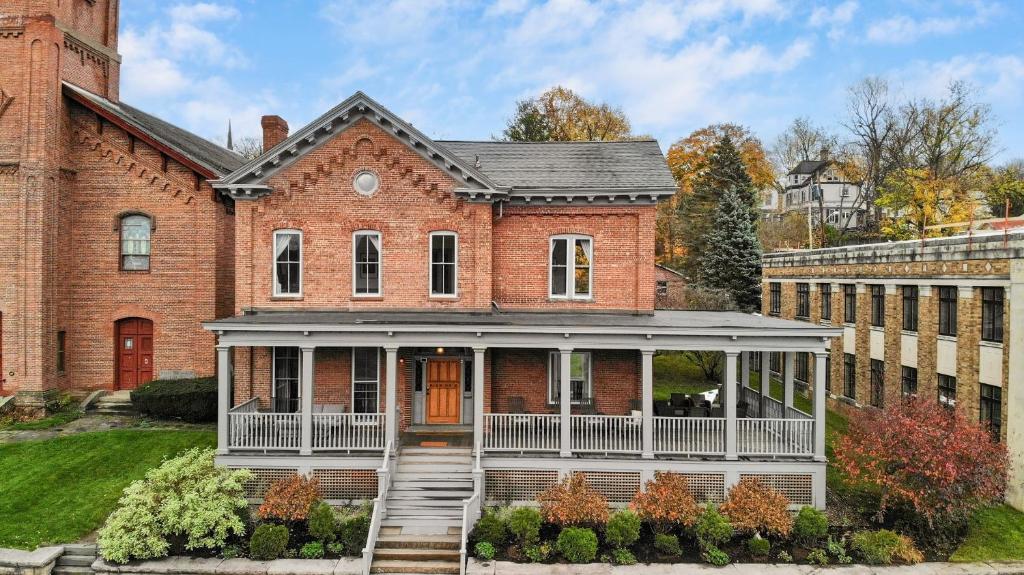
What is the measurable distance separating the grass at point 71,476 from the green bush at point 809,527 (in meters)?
15.4

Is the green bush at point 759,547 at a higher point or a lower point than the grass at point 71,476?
lower

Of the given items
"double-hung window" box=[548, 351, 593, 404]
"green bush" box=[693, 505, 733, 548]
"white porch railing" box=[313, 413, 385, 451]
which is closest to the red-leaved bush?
"green bush" box=[693, 505, 733, 548]

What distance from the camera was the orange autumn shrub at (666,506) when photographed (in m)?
13.0

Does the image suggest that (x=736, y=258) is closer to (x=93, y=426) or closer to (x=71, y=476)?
(x=93, y=426)

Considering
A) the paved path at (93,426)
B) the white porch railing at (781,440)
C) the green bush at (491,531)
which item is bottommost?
the green bush at (491,531)

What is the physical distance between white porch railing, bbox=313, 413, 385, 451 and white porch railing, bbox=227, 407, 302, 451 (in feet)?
1.87

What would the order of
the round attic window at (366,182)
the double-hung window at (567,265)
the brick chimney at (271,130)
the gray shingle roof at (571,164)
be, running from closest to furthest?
the round attic window at (366,182)
the gray shingle roof at (571,164)
the double-hung window at (567,265)
the brick chimney at (271,130)

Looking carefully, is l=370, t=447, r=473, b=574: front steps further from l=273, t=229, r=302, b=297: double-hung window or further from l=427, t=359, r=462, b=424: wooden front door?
l=273, t=229, r=302, b=297: double-hung window

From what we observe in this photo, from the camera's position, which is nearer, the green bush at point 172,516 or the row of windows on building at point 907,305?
the green bush at point 172,516

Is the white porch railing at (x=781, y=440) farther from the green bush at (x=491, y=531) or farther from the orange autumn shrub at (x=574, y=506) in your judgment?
the green bush at (x=491, y=531)

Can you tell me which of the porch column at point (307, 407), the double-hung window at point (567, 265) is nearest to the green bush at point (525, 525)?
the porch column at point (307, 407)

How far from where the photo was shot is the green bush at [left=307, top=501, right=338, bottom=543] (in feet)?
41.7

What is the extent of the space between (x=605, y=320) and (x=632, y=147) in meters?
6.72

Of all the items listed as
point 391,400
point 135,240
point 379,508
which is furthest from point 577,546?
point 135,240
